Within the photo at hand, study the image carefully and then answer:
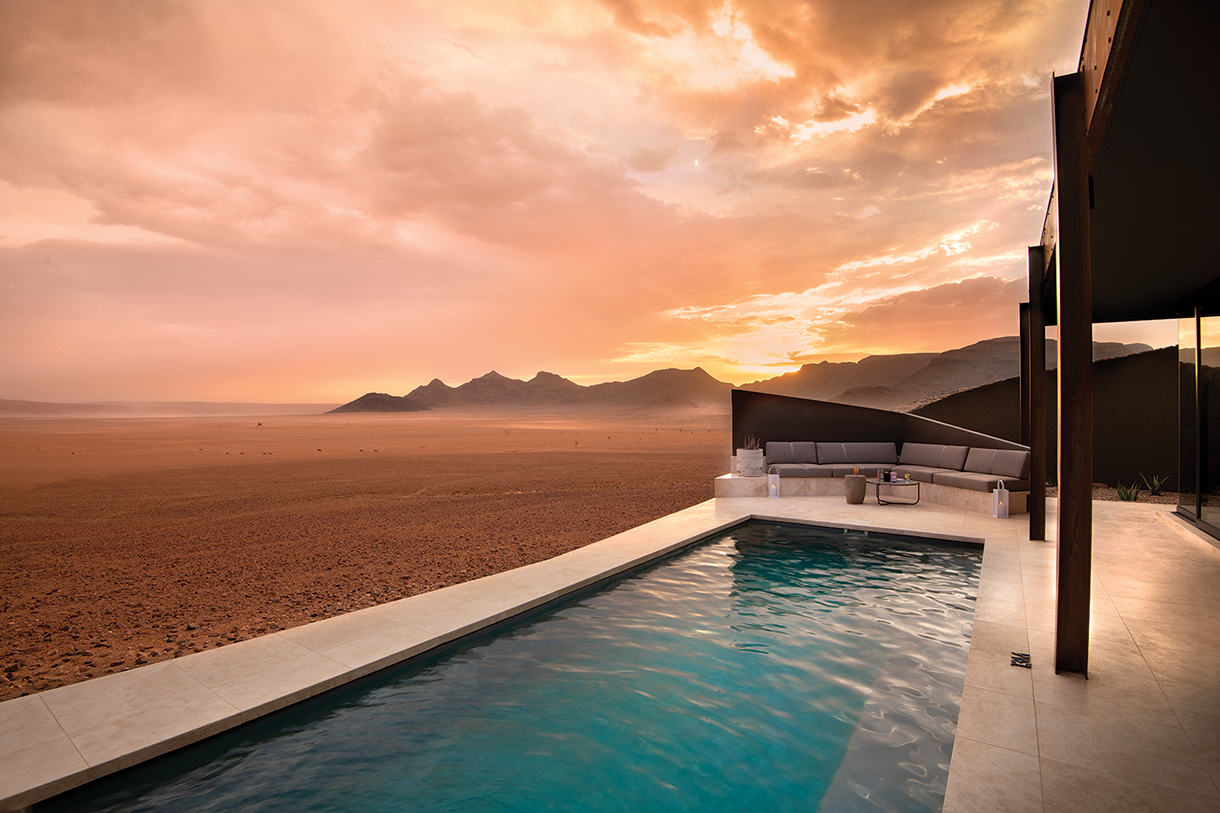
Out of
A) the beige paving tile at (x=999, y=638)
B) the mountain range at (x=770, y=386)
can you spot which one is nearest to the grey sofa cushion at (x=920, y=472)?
the beige paving tile at (x=999, y=638)

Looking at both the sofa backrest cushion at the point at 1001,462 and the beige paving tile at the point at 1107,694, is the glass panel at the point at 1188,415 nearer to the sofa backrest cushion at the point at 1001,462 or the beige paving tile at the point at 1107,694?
the sofa backrest cushion at the point at 1001,462

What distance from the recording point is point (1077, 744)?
236cm

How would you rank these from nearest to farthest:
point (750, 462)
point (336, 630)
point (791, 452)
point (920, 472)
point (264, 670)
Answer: point (264, 670)
point (336, 630)
point (920, 472)
point (750, 462)
point (791, 452)

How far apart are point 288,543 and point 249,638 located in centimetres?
366

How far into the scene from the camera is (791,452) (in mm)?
10656

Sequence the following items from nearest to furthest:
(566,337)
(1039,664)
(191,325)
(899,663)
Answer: (1039,664)
(899,663)
(191,325)
(566,337)

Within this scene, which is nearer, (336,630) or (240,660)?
(240,660)

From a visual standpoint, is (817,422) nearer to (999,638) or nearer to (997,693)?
(999,638)

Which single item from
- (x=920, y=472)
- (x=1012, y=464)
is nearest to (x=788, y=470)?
(x=920, y=472)

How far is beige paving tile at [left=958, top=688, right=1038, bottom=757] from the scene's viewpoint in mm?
2388

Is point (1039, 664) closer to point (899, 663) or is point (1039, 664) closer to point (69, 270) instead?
point (899, 663)

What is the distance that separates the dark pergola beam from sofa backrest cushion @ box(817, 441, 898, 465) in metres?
3.53

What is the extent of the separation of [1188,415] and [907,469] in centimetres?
352

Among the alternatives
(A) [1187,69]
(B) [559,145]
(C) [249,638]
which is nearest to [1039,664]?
(A) [1187,69]
